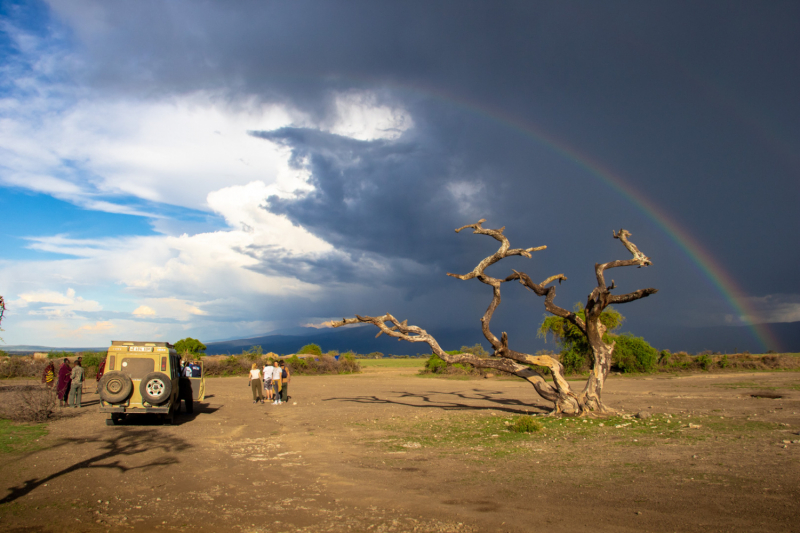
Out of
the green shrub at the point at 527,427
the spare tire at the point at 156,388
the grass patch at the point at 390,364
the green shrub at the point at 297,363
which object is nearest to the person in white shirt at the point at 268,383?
the spare tire at the point at 156,388

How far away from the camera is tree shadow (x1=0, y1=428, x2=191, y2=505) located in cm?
840

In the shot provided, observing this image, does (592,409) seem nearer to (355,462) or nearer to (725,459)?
(725,459)

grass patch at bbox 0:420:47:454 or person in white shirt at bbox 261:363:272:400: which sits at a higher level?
person in white shirt at bbox 261:363:272:400

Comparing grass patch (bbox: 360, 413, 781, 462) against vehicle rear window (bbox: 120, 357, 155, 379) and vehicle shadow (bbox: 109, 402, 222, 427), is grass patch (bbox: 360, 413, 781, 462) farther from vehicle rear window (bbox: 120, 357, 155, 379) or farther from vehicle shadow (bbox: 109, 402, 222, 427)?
vehicle rear window (bbox: 120, 357, 155, 379)

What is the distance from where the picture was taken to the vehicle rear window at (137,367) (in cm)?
1462

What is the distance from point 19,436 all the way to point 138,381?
9.88 ft

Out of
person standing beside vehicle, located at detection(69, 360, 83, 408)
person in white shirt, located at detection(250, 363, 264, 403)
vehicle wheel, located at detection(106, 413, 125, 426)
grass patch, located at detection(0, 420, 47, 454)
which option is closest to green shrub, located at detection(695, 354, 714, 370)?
person in white shirt, located at detection(250, 363, 264, 403)

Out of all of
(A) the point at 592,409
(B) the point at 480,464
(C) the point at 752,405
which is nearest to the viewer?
(B) the point at 480,464

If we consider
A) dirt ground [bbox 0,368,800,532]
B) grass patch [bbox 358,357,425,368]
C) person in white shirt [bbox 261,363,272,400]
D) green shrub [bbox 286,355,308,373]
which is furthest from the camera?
grass patch [bbox 358,357,425,368]

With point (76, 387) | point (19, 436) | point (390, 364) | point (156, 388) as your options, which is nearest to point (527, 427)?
point (156, 388)

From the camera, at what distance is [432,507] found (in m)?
7.08

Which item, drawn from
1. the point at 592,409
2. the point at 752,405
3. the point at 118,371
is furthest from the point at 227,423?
the point at 752,405

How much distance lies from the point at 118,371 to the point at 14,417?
4269 mm

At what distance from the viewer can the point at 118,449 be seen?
1136 cm
